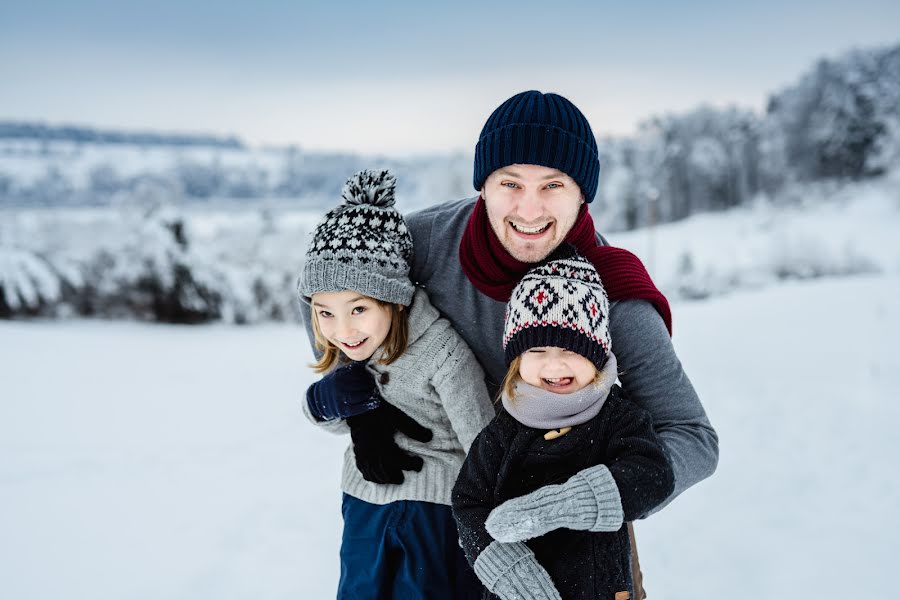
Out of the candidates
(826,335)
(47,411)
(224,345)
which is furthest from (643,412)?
(224,345)

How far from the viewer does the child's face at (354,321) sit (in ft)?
6.25

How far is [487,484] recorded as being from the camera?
5.11 feet

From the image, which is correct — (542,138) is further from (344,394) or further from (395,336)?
(344,394)

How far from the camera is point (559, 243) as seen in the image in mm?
1813

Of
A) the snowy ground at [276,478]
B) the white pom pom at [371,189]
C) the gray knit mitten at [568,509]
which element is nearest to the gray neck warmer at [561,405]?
the gray knit mitten at [568,509]

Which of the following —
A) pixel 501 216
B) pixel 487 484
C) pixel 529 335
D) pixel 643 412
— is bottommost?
pixel 487 484

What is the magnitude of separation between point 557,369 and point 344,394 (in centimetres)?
73

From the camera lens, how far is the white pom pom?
2.04 meters

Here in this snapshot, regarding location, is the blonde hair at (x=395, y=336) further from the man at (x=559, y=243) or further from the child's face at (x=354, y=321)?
the man at (x=559, y=243)

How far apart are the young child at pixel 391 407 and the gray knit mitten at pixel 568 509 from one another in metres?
0.46

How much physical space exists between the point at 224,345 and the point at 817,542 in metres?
7.67

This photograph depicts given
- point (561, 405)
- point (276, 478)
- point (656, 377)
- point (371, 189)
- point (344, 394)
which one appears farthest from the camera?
point (276, 478)

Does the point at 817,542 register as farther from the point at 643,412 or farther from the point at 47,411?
the point at 47,411

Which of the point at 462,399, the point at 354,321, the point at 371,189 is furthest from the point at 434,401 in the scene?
the point at 371,189
